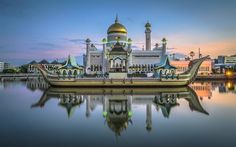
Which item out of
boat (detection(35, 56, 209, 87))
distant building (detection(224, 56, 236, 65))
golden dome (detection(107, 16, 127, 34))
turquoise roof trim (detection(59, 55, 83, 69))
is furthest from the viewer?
distant building (detection(224, 56, 236, 65))

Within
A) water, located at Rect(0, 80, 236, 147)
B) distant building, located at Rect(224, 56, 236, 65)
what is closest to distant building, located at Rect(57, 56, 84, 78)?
water, located at Rect(0, 80, 236, 147)

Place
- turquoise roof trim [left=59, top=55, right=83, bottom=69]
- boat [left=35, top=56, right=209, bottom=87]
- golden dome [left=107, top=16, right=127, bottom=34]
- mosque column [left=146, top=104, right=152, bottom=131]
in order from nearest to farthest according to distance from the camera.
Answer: mosque column [left=146, top=104, right=152, bottom=131], boat [left=35, top=56, right=209, bottom=87], turquoise roof trim [left=59, top=55, right=83, bottom=69], golden dome [left=107, top=16, right=127, bottom=34]

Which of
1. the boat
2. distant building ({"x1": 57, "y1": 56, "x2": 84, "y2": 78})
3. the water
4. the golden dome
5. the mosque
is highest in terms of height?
the golden dome

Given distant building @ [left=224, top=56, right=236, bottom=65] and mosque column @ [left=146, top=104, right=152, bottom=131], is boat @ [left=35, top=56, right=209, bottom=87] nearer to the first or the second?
mosque column @ [left=146, top=104, right=152, bottom=131]

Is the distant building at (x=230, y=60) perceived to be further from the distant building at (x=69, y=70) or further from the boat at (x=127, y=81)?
the distant building at (x=69, y=70)

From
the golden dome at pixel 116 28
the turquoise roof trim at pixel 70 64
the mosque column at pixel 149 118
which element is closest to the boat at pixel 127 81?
the turquoise roof trim at pixel 70 64

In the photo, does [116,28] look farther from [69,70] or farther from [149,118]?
[149,118]

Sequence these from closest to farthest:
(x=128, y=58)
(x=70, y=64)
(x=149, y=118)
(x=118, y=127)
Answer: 1. (x=118, y=127)
2. (x=149, y=118)
3. (x=70, y=64)
4. (x=128, y=58)

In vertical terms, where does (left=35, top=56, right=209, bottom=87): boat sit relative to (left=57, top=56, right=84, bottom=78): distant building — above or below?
below

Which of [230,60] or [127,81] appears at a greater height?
[230,60]

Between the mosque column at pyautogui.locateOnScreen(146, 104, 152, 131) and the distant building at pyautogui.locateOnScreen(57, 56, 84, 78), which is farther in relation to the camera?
the distant building at pyautogui.locateOnScreen(57, 56, 84, 78)

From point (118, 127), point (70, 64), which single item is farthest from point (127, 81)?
point (118, 127)

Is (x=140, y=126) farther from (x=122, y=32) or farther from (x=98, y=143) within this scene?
(x=122, y=32)

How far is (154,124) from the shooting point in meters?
7.13
